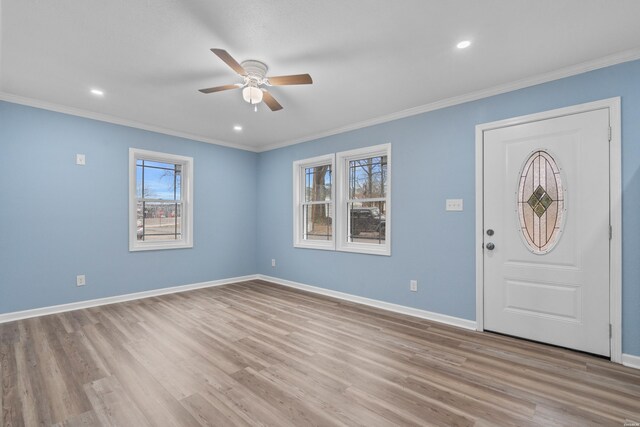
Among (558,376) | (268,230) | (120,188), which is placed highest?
(120,188)

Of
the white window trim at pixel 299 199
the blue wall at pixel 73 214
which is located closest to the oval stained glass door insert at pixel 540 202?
the white window trim at pixel 299 199

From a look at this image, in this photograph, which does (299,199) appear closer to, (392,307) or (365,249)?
(365,249)

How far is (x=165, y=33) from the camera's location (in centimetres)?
227

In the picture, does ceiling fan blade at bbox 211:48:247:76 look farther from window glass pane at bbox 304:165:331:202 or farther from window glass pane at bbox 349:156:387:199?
window glass pane at bbox 304:165:331:202

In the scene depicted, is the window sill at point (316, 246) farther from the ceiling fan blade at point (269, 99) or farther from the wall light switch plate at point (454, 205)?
the ceiling fan blade at point (269, 99)

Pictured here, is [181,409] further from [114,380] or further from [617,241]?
[617,241]

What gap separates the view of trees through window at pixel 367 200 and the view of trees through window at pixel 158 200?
9.71 feet

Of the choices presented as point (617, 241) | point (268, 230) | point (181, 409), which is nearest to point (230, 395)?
point (181, 409)

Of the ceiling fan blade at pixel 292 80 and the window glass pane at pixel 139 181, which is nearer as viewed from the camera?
the ceiling fan blade at pixel 292 80

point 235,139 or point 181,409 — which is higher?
point 235,139

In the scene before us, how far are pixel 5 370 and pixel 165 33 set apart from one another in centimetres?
296

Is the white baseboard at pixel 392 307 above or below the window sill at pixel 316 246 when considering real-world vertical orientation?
below

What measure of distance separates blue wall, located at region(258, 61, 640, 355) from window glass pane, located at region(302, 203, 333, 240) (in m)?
0.40

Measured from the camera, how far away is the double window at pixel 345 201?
4.23 metres
